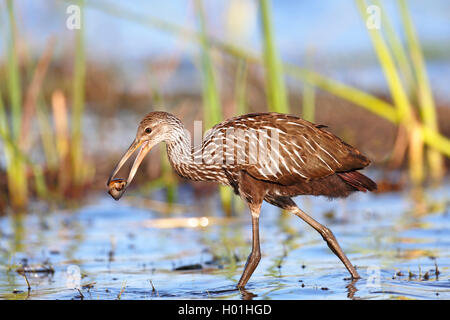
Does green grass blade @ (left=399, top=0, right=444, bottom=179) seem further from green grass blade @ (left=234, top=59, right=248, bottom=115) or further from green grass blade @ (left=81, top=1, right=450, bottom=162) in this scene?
green grass blade @ (left=234, top=59, right=248, bottom=115)

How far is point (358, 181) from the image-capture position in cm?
693

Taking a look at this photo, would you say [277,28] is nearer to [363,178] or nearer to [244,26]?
[244,26]

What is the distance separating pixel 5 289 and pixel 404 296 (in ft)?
10.7

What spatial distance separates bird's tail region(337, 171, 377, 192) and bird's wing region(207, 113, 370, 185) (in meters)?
0.13

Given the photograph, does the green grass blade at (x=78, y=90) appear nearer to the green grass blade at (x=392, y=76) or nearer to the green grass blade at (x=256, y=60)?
the green grass blade at (x=256, y=60)

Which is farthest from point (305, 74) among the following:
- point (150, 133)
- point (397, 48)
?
point (150, 133)

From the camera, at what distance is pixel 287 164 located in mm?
6824

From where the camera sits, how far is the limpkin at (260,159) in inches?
268

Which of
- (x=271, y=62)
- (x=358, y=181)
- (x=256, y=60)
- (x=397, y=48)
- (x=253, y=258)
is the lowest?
(x=253, y=258)

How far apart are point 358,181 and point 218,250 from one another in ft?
6.84

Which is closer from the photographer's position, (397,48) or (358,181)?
(358,181)

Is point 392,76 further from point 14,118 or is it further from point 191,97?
point 191,97

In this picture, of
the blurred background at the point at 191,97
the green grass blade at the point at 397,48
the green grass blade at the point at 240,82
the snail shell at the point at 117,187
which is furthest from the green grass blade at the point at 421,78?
the snail shell at the point at 117,187

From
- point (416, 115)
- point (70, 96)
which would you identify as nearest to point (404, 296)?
point (416, 115)
